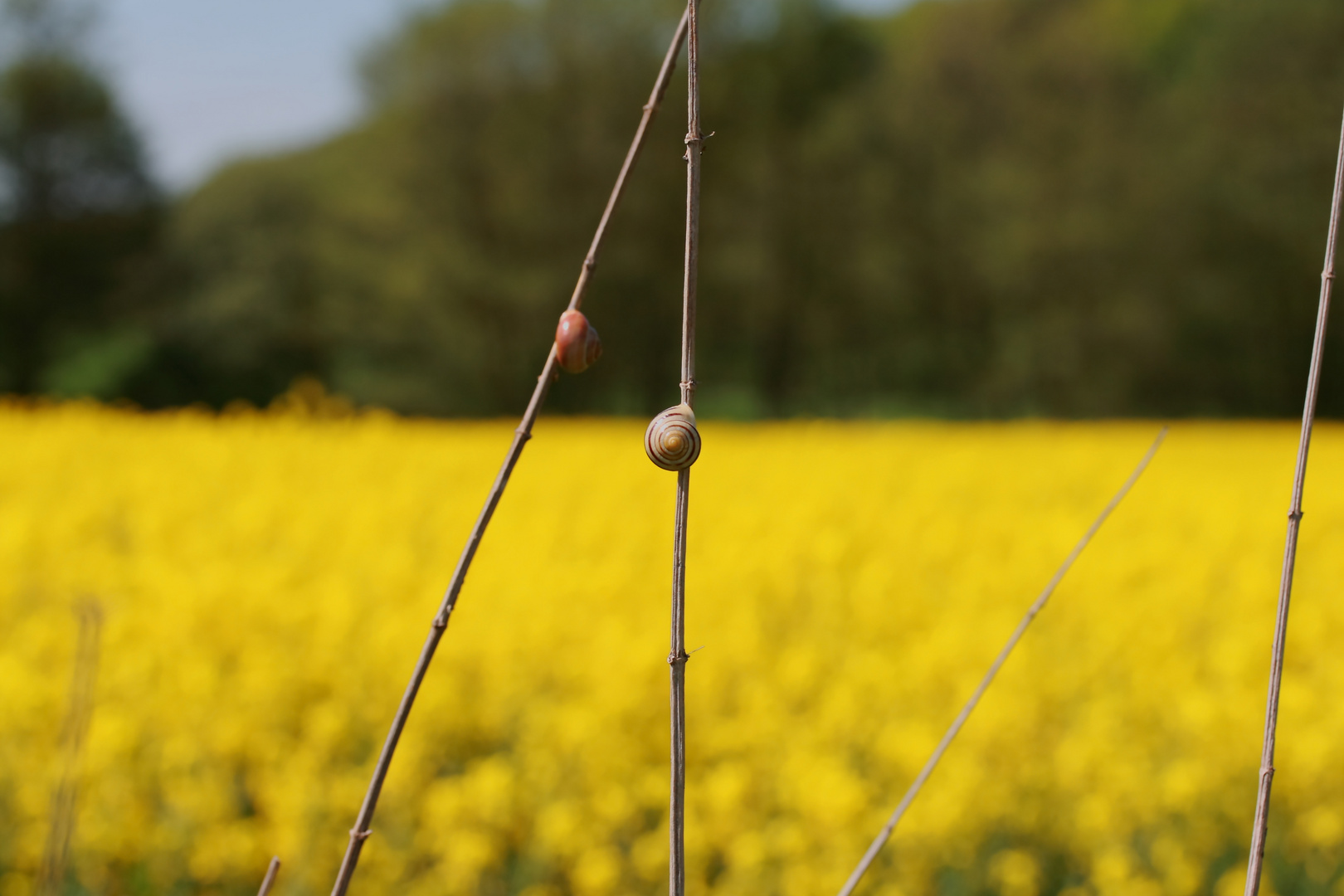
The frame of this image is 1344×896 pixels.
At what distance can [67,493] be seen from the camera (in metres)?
5.22

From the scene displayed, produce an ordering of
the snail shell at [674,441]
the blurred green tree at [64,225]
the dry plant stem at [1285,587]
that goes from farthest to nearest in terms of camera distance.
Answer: the blurred green tree at [64,225] < the dry plant stem at [1285,587] < the snail shell at [674,441]

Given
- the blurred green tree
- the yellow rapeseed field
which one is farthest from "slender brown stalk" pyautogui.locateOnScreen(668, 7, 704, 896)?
the blurred green tree

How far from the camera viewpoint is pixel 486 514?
512mm

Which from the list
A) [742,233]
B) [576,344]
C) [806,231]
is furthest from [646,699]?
[806,231]

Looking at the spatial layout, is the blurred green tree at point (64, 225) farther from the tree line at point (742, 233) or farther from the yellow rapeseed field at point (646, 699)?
the yellow rapeseed field at point (646, 699)

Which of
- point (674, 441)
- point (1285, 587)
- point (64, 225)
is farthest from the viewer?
point (64, 225)

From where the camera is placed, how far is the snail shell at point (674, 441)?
482 mm

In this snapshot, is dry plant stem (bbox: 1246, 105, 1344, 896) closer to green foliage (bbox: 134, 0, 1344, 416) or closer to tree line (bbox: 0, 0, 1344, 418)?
green foliage (bbox: 134, 0, 1344, 416)

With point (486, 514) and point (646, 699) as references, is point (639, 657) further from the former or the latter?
point (486, 514)

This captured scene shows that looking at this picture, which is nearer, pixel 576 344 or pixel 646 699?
pixel 576 344

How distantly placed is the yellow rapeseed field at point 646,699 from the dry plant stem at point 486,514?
57.2 inches

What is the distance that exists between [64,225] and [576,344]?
26.7 meters

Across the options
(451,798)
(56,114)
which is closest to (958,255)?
(56,114)

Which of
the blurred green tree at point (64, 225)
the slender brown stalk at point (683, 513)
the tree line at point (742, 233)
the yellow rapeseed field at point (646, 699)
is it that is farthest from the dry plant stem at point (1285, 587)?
the blurred green tree at point (64, 225)
